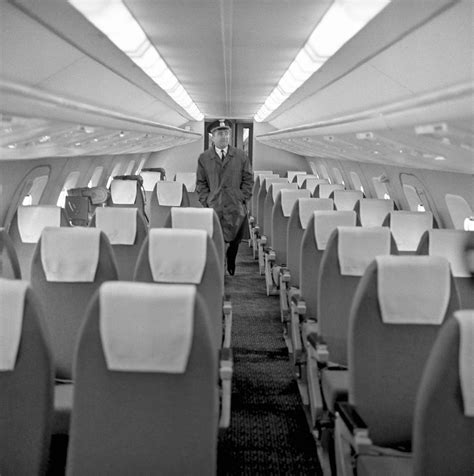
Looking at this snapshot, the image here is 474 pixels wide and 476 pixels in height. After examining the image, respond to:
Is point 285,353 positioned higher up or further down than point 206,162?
further down

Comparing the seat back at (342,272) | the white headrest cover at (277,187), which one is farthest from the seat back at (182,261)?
the white headrest cover at (277,187)

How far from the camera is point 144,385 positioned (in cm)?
240

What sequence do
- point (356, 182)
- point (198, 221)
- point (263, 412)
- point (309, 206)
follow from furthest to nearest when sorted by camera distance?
point (356, 182) < point (309, 206) < point (198, 221) < point (263, 412)

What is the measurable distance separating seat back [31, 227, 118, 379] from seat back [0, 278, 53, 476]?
3.53 ft

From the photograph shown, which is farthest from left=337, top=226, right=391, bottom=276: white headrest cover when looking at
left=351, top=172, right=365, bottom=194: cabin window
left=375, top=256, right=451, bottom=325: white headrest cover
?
left=351, top=172, right=365, bottom=194: cabin window

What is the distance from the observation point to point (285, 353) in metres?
5.98

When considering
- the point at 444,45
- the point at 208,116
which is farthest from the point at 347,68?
the point at 208,116

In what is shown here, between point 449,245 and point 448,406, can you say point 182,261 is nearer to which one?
point 449,245

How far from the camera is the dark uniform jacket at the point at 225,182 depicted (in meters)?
8.07

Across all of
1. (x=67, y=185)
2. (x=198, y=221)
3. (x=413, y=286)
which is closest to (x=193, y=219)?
(x=198, y=221)

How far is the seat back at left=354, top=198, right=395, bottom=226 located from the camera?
6805 millimetres

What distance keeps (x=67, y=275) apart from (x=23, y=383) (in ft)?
4.03

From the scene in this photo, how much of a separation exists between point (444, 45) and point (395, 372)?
6.56 ft

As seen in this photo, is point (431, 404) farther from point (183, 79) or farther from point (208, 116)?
point (208, 116)
